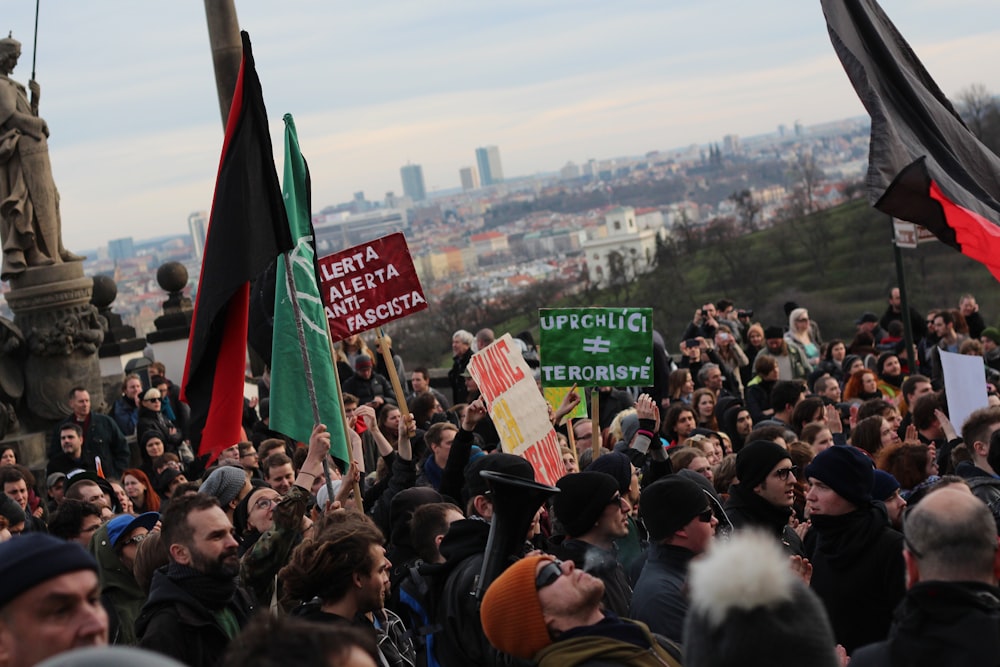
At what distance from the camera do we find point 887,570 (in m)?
5.60

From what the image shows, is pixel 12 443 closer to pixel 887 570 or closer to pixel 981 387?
pixel 981 387

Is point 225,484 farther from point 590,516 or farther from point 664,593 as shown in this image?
point 664,593

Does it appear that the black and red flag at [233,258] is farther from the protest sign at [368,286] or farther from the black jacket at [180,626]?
the black jacket at [180,626]

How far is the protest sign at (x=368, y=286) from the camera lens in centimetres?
974

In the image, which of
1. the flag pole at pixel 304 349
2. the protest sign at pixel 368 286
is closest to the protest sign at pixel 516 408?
the protest sign at pixel 368 286

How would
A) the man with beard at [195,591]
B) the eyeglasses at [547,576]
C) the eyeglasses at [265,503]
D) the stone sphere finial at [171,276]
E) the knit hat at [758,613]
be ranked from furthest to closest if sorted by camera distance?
the stone sphere finial at [171,276]
the eyeglasses at [265,503]
the man with beard at [195,591]
the eyeglasses at [547,576]
the knit hat at [758,613]

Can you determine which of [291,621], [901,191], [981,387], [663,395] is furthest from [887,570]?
[663,395]

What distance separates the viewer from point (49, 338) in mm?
14938

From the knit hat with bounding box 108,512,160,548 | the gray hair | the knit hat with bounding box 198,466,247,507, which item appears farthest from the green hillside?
the gray hair

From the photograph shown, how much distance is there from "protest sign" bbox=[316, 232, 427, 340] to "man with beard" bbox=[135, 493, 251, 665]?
4264 mm

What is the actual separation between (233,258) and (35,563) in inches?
173

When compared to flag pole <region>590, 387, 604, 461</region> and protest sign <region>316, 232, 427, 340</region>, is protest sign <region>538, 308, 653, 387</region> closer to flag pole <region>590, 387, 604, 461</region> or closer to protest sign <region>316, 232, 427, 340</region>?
flag pole <region>590, 387, 604, 461</region>

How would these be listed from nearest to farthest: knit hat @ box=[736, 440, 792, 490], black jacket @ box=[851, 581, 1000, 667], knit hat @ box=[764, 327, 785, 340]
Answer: black jacket @ box=[851, 581, 1000, 667] < knit hat @ box=[736, 440, 792, 490] < knit hat @ box=[764, 327, 785, 340]

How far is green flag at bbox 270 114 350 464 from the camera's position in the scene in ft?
24.3
